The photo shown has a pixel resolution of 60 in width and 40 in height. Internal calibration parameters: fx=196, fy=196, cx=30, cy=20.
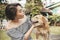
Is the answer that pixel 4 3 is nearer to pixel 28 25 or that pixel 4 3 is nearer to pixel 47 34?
pixel 28 25

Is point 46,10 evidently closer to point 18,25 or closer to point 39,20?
point 39,20

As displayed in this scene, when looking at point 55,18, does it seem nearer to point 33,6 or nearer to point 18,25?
point 33,6

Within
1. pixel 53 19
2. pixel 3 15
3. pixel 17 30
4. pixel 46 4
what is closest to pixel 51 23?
pixel 53 19

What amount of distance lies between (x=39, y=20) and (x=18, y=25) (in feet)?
0.68

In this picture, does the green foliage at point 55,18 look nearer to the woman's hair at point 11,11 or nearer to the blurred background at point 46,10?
the blurred background at point 46,10

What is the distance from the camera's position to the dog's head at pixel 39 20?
1.85 meters

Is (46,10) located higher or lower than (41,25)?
higher

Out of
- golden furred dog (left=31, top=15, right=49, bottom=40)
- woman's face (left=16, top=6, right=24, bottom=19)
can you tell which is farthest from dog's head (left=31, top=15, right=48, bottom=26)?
woman's face (left=16, top=6, right=24, bottom=19)

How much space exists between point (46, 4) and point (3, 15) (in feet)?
1.41

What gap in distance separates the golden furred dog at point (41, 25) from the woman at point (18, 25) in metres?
0.06

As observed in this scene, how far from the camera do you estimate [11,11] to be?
5.93ft

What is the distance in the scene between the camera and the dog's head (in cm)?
185

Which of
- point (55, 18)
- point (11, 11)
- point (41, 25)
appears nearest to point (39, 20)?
point (41, 25)

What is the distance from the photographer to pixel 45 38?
1886mm
